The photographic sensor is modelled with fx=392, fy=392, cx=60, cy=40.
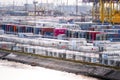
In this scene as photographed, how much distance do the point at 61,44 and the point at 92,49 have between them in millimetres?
1588

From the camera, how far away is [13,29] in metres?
20.5

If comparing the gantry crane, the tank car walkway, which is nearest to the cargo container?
the gantry crane

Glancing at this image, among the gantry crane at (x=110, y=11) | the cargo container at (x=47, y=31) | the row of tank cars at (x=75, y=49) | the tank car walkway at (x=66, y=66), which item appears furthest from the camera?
the gantry crane at (x=110, y=11)

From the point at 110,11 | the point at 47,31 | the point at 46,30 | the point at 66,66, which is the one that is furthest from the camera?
the point at 110,11

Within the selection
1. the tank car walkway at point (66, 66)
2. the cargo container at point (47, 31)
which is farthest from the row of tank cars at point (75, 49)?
the cargo container at point (47, 31)

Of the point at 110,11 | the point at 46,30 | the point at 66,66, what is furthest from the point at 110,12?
the point at 66,66

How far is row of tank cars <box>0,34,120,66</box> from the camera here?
10.6 metres

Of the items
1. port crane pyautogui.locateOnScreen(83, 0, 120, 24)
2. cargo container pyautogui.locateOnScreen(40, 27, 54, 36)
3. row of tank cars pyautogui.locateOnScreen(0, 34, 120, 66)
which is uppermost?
port crane pyautogui.locateOnScreen(83, 0, 120, 24)

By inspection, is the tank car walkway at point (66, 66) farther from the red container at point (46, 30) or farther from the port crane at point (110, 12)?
the port crane at point (110, 12)

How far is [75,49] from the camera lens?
12938mm

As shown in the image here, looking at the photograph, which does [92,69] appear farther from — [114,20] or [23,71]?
[114,20]

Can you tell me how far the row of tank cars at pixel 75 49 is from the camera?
1064cm

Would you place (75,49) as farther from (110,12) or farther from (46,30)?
(110,12)

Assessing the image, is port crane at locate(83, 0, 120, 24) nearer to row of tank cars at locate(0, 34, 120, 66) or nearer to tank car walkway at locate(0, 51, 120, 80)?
row of tank cars at locate(0, 34, 120, 66)
